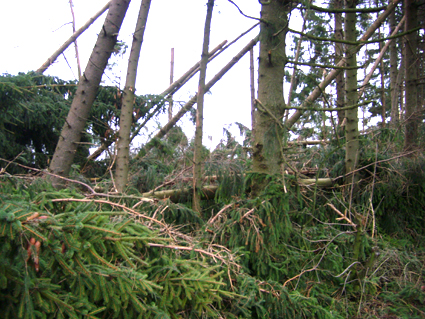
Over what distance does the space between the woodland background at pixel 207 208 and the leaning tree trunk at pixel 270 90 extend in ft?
0.05

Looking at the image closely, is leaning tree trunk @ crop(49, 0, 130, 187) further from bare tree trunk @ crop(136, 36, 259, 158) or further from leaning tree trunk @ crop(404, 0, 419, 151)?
leaning tree trunk @ crop(404, 0, 419, 151)

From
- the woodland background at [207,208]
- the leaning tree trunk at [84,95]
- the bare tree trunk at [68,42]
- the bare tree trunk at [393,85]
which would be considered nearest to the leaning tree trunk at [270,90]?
the woodland background at [207,208]

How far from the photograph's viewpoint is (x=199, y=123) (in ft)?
15.6

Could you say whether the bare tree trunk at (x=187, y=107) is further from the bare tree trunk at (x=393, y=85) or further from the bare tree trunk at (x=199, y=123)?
the bare tree trunk at (x=393, y=85)

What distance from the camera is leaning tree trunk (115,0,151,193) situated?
15.2ft

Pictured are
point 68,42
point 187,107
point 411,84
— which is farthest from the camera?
point 68,42

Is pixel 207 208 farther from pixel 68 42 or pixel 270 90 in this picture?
pixel 68 42

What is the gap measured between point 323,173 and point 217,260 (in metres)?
3.35

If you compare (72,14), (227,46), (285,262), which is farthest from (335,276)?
(72,14)

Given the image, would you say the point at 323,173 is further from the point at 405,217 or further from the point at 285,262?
the point at 285,262

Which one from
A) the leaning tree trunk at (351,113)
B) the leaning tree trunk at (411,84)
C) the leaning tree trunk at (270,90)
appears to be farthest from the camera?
the leaning tree trunk at (411,84)

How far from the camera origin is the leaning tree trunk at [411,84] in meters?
6.24

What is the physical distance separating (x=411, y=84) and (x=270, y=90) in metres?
4.29

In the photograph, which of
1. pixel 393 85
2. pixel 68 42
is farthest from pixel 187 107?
pixel 393 85
